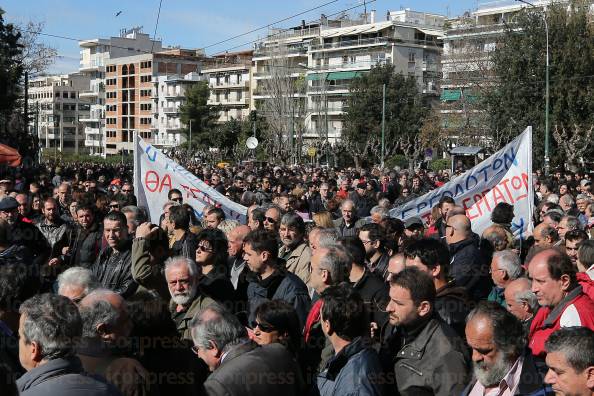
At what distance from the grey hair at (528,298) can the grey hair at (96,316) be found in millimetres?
2774

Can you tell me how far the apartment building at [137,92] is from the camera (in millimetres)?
105562

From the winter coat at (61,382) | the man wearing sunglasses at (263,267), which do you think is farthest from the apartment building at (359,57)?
the winter coat at (61,382)

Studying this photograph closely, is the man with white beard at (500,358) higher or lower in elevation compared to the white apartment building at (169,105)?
lower

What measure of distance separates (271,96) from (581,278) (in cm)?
6950

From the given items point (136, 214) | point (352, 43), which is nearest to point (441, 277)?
point (136, 214)

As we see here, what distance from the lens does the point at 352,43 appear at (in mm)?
80312

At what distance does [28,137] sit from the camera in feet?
116

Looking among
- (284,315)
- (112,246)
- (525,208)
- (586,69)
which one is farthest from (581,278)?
(586,69)

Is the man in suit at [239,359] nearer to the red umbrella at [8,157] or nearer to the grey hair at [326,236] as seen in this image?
the grey hair at [326,236]

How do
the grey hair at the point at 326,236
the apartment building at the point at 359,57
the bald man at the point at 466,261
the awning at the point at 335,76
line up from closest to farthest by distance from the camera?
1. the grey hair at the point at 326,236
2. the bald man at the point at 466,261
3. the apartment building at the point at 359,57
4. the awning at the point at 335,76

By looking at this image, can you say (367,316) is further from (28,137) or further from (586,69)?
(586,69)

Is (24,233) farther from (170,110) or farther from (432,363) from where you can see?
(170,110)

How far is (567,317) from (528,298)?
497 mm

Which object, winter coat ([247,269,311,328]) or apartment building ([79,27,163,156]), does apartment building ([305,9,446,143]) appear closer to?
apartment building ([79,27,163,156])
